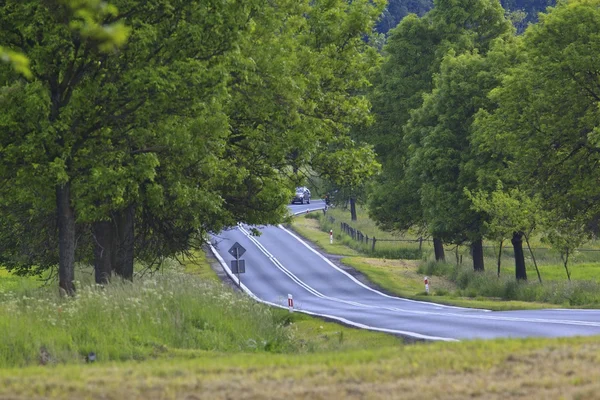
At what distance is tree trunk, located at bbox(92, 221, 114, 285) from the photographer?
22453 mm

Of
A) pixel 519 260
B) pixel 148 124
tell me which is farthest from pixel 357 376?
pixel 519 260

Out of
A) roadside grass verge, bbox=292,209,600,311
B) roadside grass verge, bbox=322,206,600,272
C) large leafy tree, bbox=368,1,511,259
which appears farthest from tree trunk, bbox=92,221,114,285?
roadside grass verge, bbox=322,206,600,272

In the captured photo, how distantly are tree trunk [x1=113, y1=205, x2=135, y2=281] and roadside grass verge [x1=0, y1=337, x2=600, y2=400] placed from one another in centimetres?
1268

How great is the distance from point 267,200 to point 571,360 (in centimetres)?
1559

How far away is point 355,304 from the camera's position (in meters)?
37.5

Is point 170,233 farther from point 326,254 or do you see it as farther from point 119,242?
point 326,254

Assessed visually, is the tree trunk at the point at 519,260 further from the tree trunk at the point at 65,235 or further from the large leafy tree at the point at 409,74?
the tree trunk at the point at 65,235

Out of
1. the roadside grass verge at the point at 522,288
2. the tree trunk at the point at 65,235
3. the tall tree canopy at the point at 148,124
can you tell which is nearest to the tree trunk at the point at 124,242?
the tall tree canopy at the point at 148,124

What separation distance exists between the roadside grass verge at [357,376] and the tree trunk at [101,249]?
1198cm

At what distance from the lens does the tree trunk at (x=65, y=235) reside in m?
17.4

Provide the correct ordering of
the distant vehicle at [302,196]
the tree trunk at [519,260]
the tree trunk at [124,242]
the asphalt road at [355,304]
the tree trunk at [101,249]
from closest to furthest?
the asphalt road at [355,304] < the tree trunk at [101,249] < the tree trunk at [124,242] < the tree trunk at [519,260] < the distant vehicle at [302,196]

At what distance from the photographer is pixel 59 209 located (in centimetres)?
1742

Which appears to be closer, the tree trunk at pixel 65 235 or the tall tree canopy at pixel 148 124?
the tall tree canopy at pixel 148 124

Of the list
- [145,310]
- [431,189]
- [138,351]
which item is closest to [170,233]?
[145,310]
